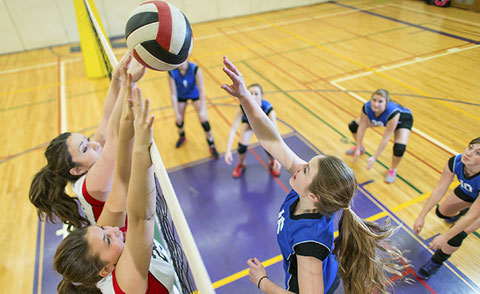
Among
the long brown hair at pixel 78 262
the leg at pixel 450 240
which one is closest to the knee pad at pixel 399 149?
the leg at pixel 450 240

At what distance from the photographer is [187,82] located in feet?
14.4

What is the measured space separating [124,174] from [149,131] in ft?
1.79

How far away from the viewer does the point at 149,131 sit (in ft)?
3.94

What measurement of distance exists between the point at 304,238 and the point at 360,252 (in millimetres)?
331

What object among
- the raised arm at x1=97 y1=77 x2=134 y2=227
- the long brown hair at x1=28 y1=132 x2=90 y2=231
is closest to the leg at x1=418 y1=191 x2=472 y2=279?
the raised arm at x1=97 y1=77 x2=134 y2=227

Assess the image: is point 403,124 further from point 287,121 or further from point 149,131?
point 149,131

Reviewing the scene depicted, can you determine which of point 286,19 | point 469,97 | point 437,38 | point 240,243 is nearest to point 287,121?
point 240,243

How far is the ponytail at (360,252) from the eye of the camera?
1.66 metres

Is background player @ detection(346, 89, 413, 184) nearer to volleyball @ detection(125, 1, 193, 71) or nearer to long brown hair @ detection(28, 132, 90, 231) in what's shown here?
volleyball @ detection(125, 1, 193, 71)

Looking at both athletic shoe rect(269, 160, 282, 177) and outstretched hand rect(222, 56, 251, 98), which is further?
athletic shoe rect(269, 160, 282, 177)

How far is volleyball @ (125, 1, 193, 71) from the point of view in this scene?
6.24ft

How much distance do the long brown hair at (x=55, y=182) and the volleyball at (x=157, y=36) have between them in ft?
2.74

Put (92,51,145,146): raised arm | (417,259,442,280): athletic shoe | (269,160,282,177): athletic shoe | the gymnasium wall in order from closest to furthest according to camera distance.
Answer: (92,51,145,146): raised arm
(417,259,442,280): athletic shoe
(269,160,282,177): athletic shoe
the gymnasium wall

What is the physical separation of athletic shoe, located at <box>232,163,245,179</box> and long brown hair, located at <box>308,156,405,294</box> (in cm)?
265
